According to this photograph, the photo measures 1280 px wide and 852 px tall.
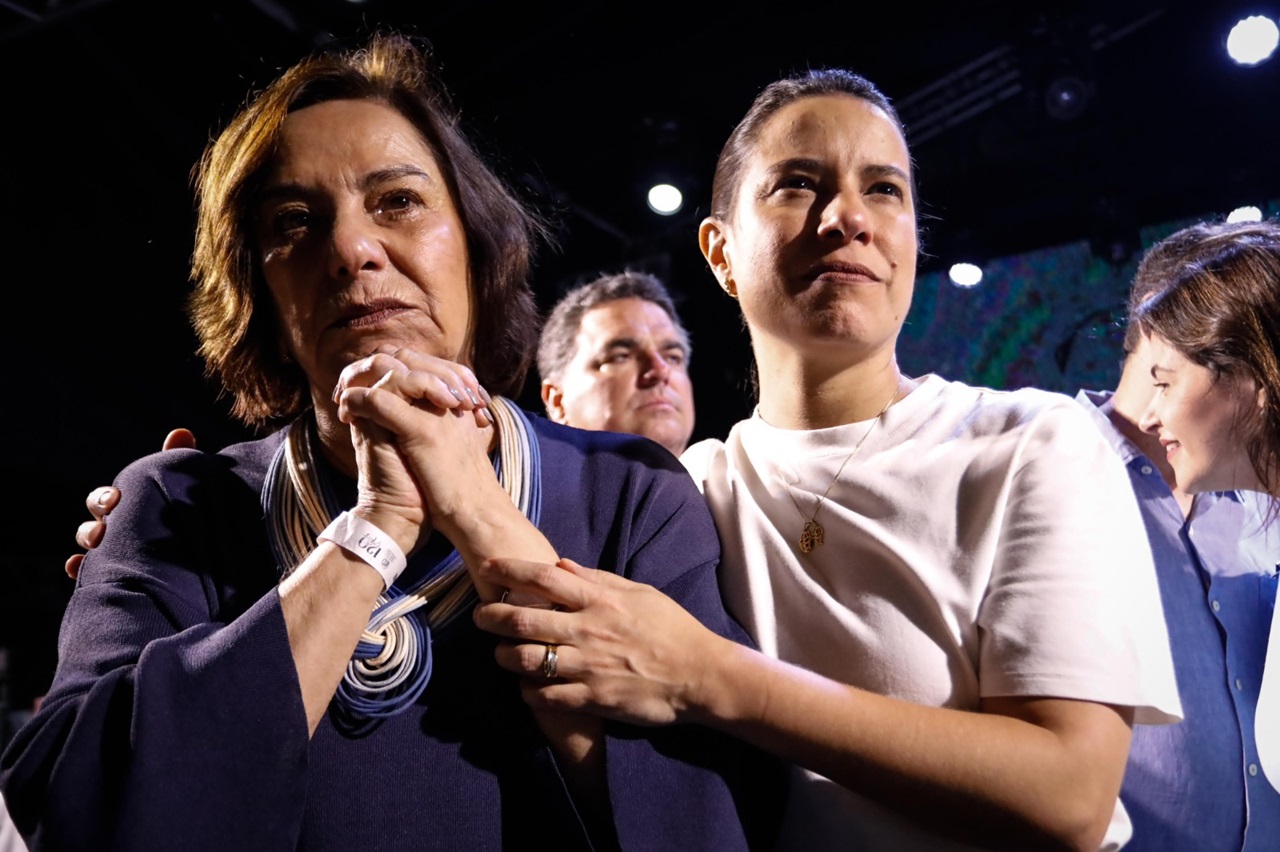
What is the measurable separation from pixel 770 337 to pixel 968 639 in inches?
23.7

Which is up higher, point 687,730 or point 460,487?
point 460,487

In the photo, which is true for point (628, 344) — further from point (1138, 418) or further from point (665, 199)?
point (665, 199)

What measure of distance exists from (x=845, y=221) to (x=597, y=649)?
81cm

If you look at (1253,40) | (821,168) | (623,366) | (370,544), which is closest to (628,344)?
(623,366)

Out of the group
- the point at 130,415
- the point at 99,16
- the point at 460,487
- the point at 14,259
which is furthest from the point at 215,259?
the point at 130,415

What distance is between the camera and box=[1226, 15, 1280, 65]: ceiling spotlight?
5.00 metres

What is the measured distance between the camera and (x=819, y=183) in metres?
1.71

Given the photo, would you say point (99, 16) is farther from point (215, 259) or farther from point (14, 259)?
point (215, 259)

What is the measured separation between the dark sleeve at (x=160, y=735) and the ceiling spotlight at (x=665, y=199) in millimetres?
4937

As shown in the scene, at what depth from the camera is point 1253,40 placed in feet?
16.6

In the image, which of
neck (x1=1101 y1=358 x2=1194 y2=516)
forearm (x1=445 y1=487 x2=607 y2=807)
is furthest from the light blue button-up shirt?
forearm (x1=445 y1=487 x2=607 y2=807)

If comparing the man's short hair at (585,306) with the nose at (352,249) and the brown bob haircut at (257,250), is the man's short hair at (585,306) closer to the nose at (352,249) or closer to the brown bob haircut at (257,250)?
the brown bob haircut at (257,250)

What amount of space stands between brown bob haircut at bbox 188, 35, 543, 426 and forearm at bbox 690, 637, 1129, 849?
730 mm

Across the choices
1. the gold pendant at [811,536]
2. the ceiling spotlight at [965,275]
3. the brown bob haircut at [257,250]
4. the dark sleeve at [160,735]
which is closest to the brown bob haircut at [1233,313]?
the gold pendant at [811,536]
